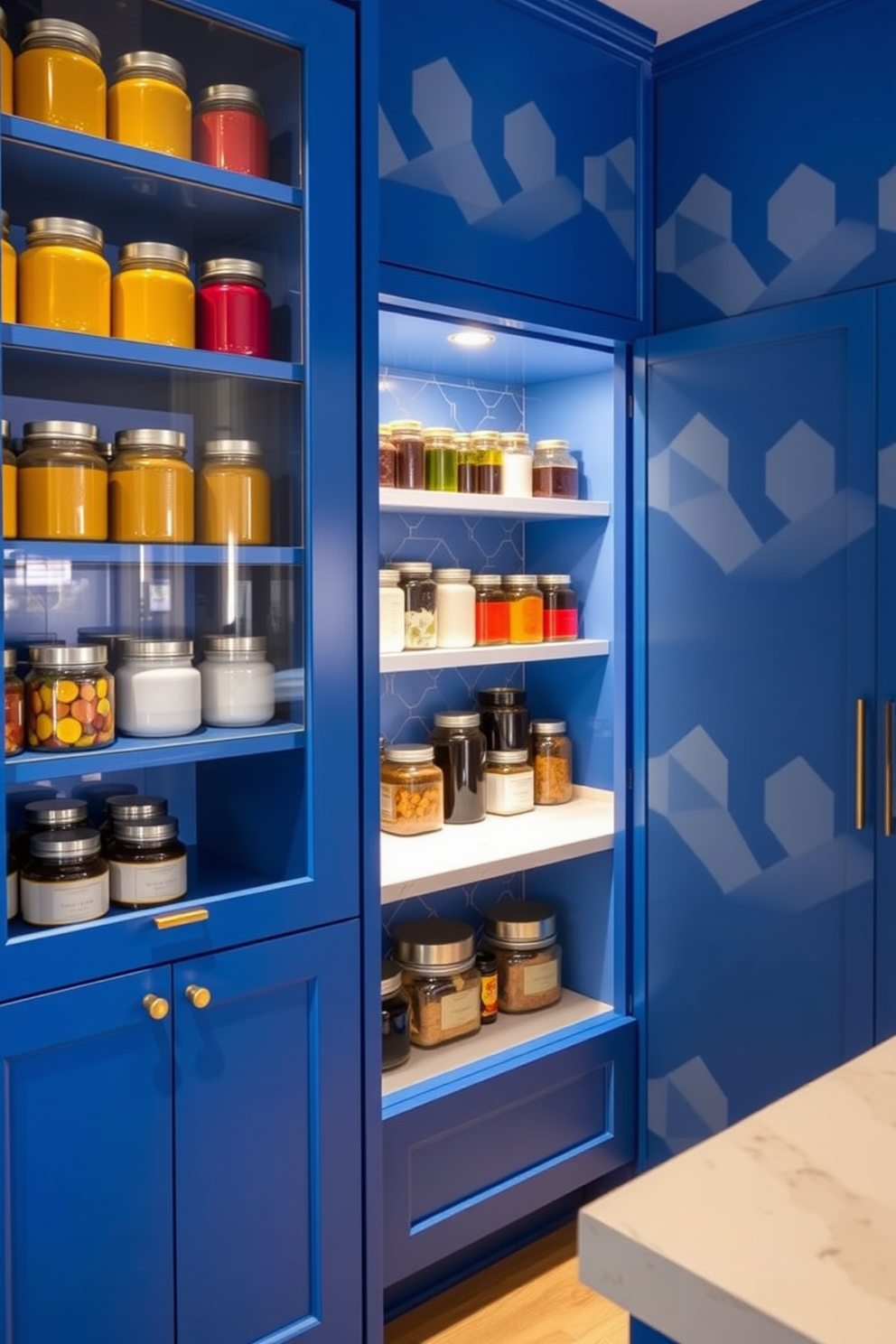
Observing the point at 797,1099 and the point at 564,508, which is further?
the point at 564,508

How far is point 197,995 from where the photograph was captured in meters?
1.75

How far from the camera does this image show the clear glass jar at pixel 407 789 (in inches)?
100

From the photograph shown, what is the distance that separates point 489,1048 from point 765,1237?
180cm

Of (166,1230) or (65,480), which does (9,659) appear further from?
(166,1230)

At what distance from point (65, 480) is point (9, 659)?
26cm

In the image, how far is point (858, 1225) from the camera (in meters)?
0.79

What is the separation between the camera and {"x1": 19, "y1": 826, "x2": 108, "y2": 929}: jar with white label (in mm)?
1671

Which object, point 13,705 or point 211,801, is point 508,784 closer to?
point 211,801

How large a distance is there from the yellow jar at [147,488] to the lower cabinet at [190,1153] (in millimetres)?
649

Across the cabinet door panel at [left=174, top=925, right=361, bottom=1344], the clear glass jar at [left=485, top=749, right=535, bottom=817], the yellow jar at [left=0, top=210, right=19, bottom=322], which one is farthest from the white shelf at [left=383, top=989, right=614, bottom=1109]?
the yellow jar at [left=0, top=210, right=19, bottom=322]

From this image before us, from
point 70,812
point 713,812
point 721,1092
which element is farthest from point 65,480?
point 721,1092

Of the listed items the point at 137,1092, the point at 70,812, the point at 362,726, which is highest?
the point at 362,726

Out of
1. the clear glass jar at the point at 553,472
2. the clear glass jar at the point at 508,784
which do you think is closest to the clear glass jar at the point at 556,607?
the clear glass jar at the point at 553,472

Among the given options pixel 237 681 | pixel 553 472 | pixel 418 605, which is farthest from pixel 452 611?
pixel 237 681
